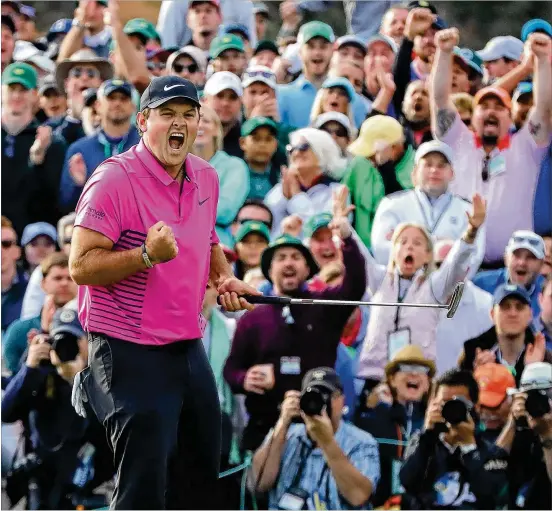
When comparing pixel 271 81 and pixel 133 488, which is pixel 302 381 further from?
pixel 133 488

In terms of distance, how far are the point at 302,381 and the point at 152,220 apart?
392cm

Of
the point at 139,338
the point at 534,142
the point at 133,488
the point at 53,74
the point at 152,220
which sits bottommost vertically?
the point at 133,488

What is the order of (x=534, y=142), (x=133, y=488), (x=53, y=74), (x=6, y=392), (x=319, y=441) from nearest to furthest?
(x=133, y=488)
(x=319, y=441)
(x=6, y=392)
(x=534, y=142)
(x=53, y=74)

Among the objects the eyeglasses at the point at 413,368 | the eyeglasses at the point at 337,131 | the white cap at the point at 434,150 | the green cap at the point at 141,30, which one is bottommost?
the eyeglasses at the point at 413,368

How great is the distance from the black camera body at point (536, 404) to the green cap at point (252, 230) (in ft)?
6.73

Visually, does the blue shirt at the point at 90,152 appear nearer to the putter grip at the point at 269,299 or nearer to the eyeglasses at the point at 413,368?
the eyeglasses at the point at 413,368

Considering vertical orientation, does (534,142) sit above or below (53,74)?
below

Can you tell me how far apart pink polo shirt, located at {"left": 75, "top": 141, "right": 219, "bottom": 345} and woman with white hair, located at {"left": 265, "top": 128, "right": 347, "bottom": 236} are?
15.5 ft

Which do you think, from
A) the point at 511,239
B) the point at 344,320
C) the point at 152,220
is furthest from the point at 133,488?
the point at 511,239

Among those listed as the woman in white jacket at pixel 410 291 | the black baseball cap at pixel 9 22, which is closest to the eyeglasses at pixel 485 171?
the woman in white jacket at pixel 410 291

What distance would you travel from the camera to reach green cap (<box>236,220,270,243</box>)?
32.9ft

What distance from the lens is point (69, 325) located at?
9.49 metres

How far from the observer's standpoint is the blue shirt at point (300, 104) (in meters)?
11.1

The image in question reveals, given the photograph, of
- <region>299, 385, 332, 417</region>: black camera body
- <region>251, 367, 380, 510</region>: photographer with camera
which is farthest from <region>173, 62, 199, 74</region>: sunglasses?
<region>299, 385, 332, 417</region>: black camera body
